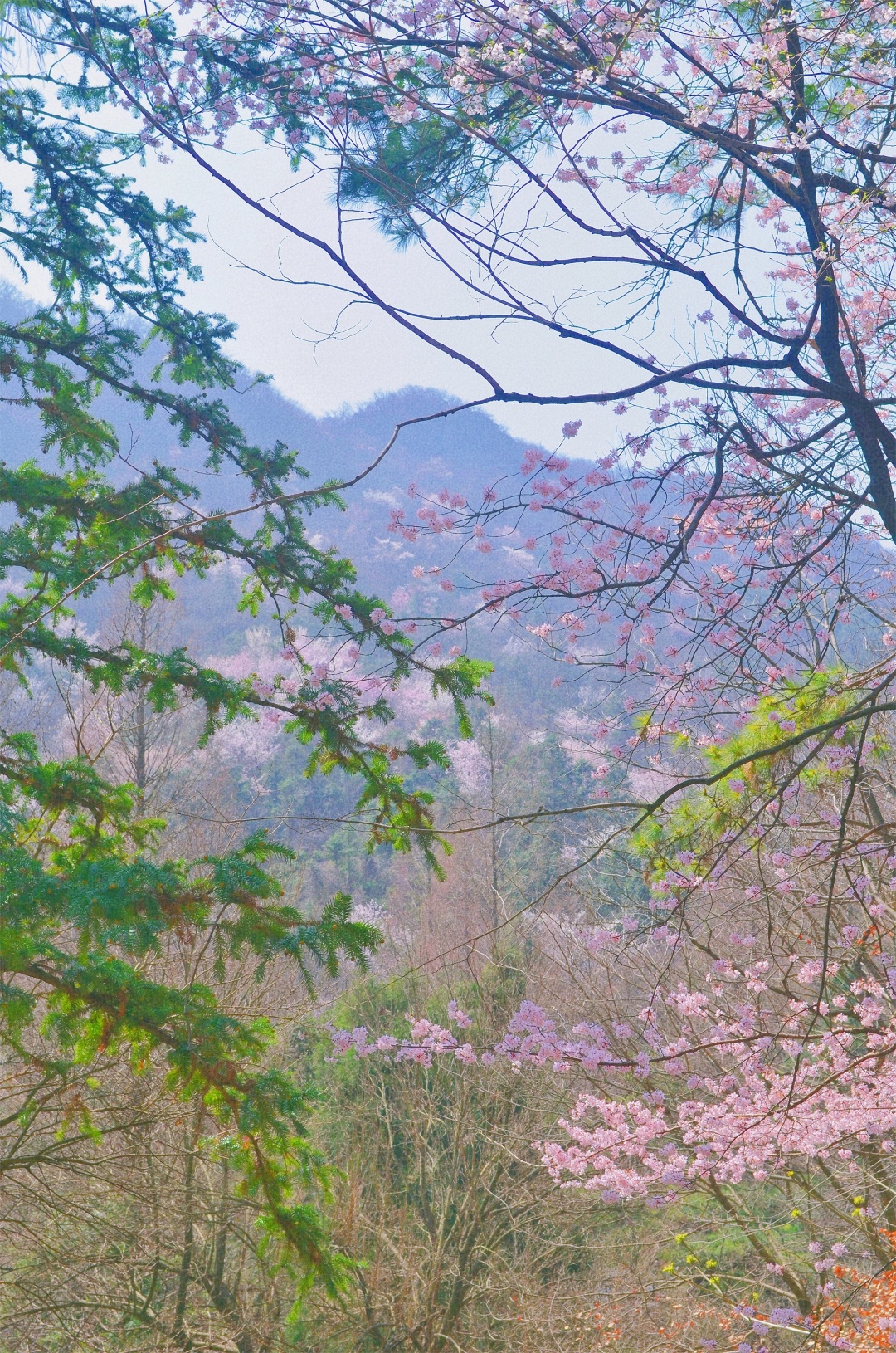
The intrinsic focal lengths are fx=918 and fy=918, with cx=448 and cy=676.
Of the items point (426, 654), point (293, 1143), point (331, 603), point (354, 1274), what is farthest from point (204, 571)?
point (354, 1274)

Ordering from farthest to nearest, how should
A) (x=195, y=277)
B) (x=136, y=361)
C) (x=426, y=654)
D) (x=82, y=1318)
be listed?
(x=136, y=361), (x=195, y=277), (x=426, y=654), (x=82, y=1318)

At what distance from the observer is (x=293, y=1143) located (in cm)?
392

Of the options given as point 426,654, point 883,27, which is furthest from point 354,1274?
point 883,27

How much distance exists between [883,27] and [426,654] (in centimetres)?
320

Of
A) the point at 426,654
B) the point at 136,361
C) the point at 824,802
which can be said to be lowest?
the point at 824,802

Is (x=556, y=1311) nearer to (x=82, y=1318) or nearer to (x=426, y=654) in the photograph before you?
(x=82, y=1318)

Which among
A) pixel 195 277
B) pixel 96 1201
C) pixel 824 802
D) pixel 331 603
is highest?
pixel 195 277

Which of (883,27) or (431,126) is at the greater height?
(431,126)

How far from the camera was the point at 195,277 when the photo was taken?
223 inches

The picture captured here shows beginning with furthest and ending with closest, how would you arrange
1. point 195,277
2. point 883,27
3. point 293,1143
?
point 195,277, point 293,1143, point 883,27

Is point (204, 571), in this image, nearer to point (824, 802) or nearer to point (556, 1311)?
point (824, 802)

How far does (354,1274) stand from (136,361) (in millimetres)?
96041

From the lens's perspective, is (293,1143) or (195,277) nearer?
(293,1143)

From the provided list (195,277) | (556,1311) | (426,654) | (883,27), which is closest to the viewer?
(883,27)
